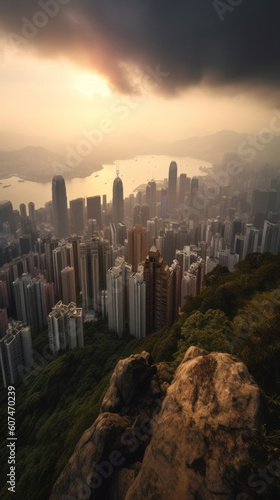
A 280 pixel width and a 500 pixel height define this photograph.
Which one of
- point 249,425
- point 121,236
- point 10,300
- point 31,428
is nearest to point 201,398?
point 249,425

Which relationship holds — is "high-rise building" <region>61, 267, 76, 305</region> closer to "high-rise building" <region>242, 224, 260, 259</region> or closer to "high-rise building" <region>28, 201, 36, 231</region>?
"high-rise building" <region>28, 201, 36, 231</region>

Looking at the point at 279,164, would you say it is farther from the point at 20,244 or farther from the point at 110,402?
the point at 20,244

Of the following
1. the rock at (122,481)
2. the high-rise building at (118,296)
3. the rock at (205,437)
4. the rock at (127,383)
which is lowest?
the high-rise building at (118,296)

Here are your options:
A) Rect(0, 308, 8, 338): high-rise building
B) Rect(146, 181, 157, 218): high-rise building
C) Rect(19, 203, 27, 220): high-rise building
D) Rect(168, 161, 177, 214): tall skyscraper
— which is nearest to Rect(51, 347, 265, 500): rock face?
Rect(0, 308, 8, 338): high-rise building

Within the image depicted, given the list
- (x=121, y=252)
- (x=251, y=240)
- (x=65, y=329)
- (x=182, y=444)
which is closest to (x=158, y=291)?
(x=65, y=329)

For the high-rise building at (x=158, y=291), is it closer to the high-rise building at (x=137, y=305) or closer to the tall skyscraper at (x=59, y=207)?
the high-rise building at (x=137, y=305)

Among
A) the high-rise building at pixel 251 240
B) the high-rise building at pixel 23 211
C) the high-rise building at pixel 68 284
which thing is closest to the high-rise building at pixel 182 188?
the high-rise building at pixel 251 240
